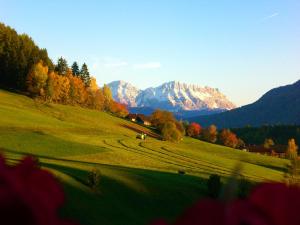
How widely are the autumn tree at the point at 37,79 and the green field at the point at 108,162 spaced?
3.84 m

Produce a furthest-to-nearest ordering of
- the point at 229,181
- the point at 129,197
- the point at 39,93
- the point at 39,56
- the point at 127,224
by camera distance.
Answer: the point at 39,56 → the point at 39,93 → the point at 129,197 → the point at 127,224 → the point at 229,181

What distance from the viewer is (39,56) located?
12925 centimetres

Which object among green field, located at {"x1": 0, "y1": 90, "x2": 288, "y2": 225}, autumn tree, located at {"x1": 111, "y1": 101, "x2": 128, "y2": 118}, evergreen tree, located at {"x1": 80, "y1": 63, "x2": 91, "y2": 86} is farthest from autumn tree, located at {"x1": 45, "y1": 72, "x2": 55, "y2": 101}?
autumn tree, located at {"x1": 111, "y1": 101, "x2": 128, "y2": 118}

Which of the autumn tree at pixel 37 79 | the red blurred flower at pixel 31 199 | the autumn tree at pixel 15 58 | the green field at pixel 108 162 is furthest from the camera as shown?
the autumn tree at pixel 15 58

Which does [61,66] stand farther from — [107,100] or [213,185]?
[213,185]

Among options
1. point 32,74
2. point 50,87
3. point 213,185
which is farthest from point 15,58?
point 213,185

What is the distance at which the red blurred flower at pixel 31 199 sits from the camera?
1394 millimetres

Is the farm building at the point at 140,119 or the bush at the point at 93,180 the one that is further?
the farm building at the point at 140,119

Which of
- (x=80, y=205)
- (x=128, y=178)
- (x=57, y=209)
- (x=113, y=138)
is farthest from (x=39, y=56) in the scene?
(x=57, y=209)

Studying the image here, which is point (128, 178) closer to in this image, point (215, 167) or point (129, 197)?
point (129, 197)

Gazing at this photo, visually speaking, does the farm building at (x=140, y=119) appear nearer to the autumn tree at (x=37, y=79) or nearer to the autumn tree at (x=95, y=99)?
the autumn tree at (x=95, y=99)

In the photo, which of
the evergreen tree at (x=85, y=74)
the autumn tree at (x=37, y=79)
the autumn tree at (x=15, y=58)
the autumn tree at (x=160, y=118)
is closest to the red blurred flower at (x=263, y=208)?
the autumn tree at (x=37, y=79)

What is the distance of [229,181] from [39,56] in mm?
133040

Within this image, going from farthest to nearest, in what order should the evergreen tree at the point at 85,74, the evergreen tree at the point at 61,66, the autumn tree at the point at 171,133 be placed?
the evergreen tree at the point at 85,74 → the evergreen tree at the point at 61,66 → the autumn tree at the point at 171,133
